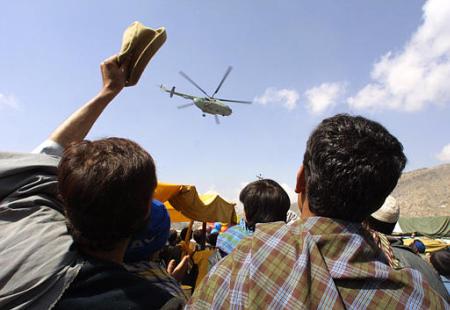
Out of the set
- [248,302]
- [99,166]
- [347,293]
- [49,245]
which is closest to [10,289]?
[49,245]

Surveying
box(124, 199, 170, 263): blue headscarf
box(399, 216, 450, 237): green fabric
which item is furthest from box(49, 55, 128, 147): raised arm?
box(399, 216, 450, 237): green fabric

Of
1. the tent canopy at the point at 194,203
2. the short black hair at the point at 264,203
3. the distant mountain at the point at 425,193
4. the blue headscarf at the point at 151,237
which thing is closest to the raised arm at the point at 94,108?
the blue headscarf at the point at 151,237

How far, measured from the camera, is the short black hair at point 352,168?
118 cm

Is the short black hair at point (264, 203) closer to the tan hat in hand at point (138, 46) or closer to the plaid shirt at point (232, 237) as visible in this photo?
the plaid shirt at point (232, 237)

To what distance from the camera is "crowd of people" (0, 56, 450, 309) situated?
41.0 inches

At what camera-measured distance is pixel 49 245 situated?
1.09 metres

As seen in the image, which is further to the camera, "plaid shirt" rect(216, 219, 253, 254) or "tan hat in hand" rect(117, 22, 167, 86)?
"plaid shirt" rect(216, 219, 253, 254)

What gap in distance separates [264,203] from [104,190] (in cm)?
163

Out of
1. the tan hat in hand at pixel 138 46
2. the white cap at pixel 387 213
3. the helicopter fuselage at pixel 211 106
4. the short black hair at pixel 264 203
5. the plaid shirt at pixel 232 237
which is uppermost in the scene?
the helicopter fuselage at pixel 211 106

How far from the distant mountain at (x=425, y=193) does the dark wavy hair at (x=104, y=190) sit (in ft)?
201

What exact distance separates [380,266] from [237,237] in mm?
1556

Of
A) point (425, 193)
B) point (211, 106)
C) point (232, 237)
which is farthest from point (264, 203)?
point (425, 193)

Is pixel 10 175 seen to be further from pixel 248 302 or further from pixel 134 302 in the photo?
pixel 248 302

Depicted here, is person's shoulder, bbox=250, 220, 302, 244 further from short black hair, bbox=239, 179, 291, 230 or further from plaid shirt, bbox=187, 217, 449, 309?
short black hair, bbox=239, 179, 291, 230
